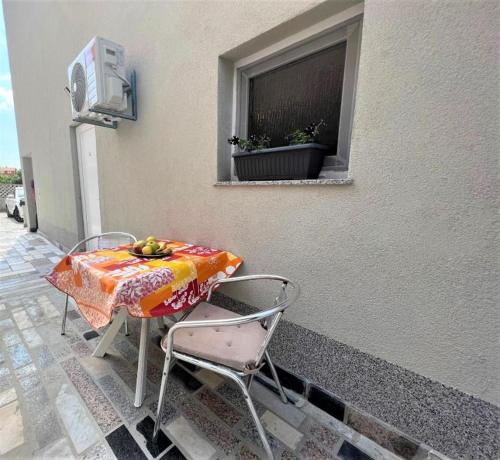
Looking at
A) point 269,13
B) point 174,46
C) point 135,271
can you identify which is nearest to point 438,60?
point 269,13

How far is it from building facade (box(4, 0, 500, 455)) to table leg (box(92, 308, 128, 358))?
745mm

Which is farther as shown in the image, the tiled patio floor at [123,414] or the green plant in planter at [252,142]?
the green plant in planter at [252,142]

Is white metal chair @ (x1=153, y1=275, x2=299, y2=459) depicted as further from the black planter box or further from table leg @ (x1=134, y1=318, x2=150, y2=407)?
the black planter box

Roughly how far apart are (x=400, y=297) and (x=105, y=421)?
154cm

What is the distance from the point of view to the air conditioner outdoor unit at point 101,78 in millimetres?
1961

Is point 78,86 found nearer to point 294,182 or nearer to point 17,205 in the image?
point 294,182

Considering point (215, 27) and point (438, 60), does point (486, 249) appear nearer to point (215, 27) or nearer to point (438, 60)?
point (438, 60)

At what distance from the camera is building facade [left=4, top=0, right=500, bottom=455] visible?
836mm

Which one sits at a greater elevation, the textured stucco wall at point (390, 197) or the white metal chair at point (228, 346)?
the textured stucco wall at point (390, 197)

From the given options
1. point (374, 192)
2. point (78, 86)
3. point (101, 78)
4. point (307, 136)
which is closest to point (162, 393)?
point (374, 192)

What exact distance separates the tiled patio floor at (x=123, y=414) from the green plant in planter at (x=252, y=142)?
59.5 inches

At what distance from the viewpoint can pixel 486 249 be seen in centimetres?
82

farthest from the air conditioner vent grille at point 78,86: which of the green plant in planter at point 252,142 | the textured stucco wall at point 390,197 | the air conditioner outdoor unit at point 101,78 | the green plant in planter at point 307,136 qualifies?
the green plant in planter at point 307,136

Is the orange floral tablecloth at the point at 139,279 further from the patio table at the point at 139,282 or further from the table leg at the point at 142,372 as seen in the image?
the table leg at the point at 142,372
